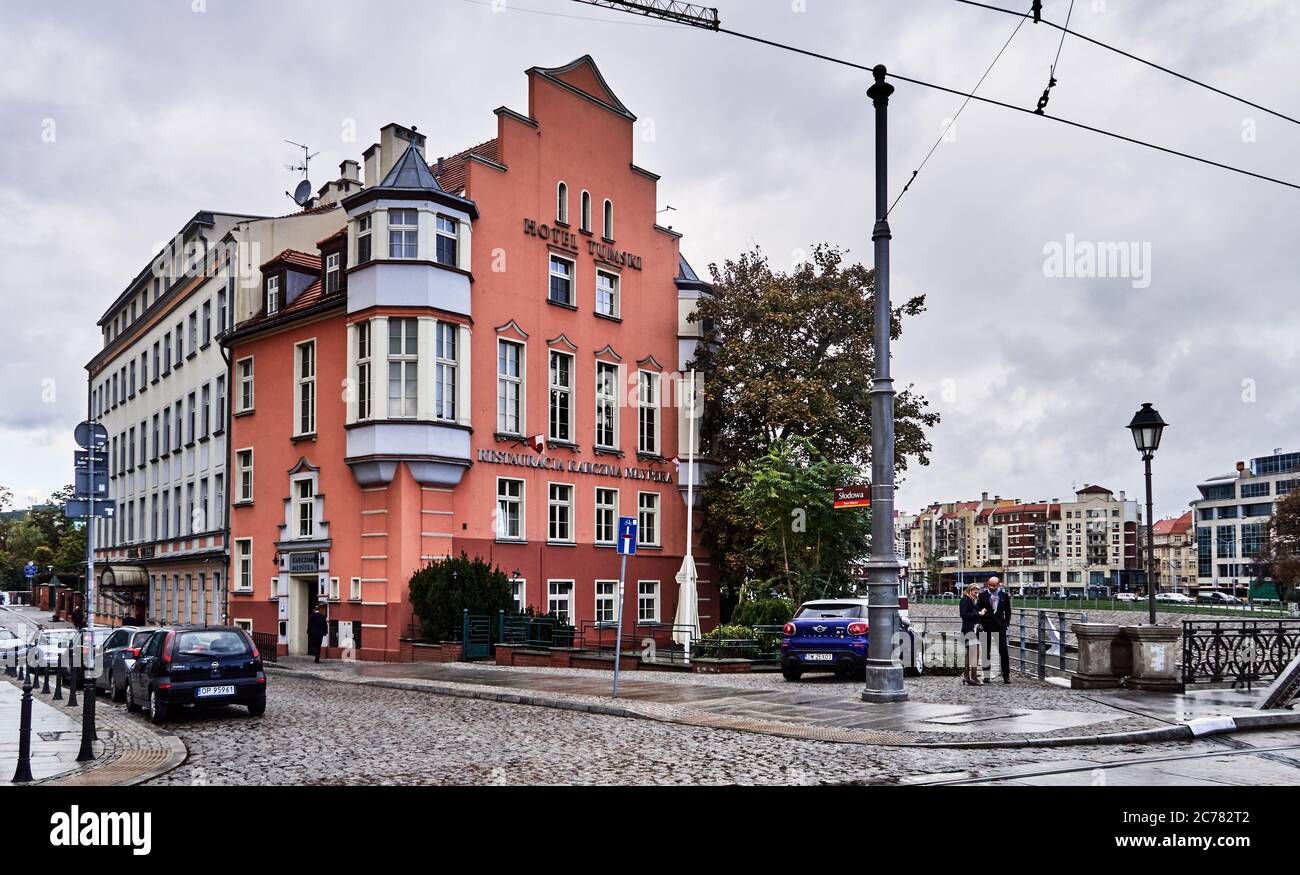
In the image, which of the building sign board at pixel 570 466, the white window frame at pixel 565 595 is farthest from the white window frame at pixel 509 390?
the white window frame at pixel 565 595

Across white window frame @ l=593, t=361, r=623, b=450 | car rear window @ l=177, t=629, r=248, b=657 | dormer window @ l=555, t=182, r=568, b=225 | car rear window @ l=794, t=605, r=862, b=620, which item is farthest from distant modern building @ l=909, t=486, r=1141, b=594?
car rear window @ l=177, t=629, r=248, b=657

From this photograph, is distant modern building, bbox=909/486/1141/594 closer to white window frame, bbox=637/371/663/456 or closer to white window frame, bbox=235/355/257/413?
white window frame, bbox=637/371/663/456

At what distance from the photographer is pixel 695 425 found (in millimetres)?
39094

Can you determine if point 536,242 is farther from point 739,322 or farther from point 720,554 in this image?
point 720,554

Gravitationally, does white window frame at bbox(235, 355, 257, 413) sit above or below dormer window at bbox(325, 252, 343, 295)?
below

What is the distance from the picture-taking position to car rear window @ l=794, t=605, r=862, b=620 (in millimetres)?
21719

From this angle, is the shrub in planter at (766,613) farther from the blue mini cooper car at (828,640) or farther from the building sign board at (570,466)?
the building sign board at (570,466)

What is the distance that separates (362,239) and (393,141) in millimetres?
5742

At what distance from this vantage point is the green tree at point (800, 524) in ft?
108

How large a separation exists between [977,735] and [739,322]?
87.6 feet

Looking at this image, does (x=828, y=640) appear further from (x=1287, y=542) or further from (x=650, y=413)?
(x=1287, y=542)

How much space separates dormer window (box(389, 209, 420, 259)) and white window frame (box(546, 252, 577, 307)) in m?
5.09
